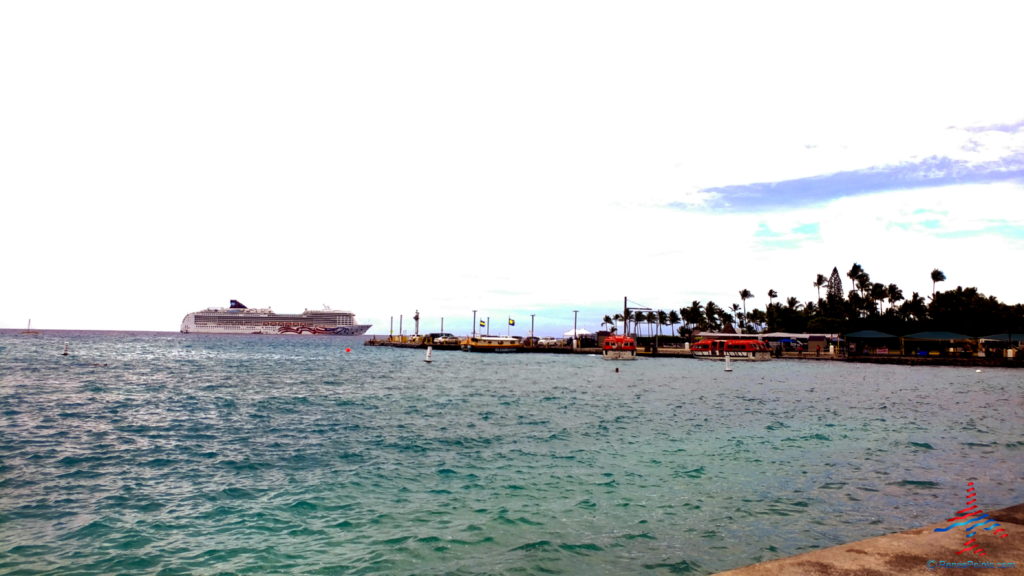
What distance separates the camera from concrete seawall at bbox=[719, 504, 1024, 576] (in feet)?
16.0

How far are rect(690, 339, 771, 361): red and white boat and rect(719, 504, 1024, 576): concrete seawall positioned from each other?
9388 centimetres

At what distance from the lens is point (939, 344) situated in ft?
340

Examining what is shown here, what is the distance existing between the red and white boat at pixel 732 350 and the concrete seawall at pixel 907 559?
93876 millimetres

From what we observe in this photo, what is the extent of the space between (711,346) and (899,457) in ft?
295

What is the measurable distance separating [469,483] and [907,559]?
1058cm

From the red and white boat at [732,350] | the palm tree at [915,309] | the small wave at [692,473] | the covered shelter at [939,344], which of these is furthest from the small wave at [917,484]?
the palm tree at [915,309]

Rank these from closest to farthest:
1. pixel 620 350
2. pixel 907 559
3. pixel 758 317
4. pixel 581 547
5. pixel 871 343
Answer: pixel 907 559
pixel 581 547
pixel 620 350
pixel 871 343
pixel 758 317

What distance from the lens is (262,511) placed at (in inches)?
469

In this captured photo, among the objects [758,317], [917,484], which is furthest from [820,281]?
[917,484]

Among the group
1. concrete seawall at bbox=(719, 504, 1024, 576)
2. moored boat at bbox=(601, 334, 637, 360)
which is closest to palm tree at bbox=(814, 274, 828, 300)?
moored boat at bbox=(601, 334, 637, 360)

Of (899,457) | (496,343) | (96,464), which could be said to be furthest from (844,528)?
(496,343)

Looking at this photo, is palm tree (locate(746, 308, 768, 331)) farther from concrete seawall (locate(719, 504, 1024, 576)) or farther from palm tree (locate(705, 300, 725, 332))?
concrete seawall (locate(719, 504, 1024, 576))

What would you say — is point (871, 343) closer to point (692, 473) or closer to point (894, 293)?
point (894, 293)

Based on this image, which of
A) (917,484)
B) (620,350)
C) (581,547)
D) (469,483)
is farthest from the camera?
(620,350)
